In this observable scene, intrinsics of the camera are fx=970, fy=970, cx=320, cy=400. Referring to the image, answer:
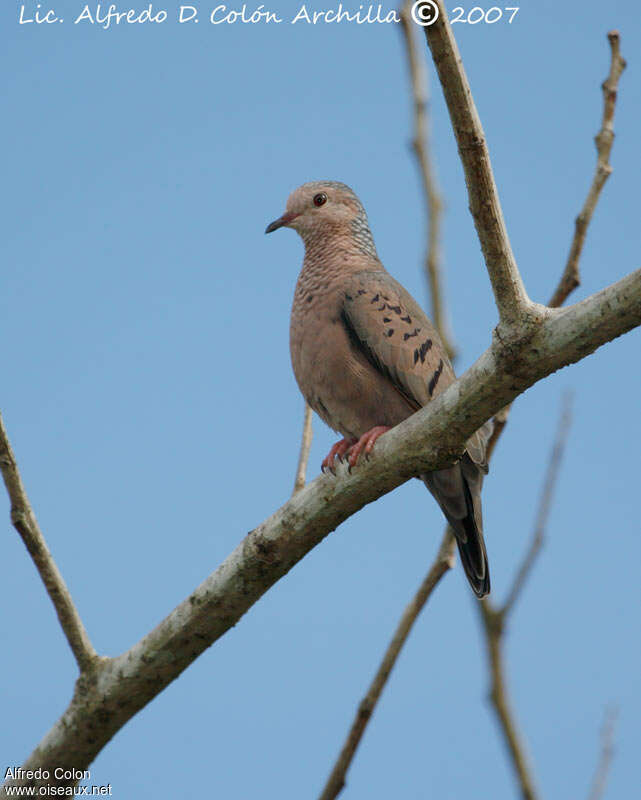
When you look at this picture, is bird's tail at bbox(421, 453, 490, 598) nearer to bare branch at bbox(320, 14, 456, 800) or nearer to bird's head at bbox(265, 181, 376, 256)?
bare branch at bbox(320, 14, 456, 800)

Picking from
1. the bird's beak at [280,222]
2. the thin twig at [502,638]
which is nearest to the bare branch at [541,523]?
the thin twig at [502,638]

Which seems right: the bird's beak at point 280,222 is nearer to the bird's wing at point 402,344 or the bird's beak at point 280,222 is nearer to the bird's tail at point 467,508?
the bird's wing at point 402,344

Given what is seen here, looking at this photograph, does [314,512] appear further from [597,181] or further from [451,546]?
[597,181]

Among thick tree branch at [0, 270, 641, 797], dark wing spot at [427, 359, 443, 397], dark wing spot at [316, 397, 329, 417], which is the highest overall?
dark wing spot at [316, 397, 329, 417]

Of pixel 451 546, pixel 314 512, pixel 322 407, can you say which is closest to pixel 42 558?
pixel 314 512

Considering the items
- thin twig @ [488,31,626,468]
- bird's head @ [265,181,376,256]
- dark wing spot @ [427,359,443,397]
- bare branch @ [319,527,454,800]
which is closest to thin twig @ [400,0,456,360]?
dark wing spot @ [427,359,443,397]

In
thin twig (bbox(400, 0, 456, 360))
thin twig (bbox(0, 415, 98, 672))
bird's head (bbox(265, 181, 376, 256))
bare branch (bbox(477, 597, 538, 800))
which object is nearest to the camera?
bare branch (bbox(477, 597, 538, 800))

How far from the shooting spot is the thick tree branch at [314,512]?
3377 millimetres

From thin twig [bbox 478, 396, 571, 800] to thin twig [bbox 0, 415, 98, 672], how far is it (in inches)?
72.3

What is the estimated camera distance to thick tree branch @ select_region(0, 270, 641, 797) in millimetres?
3377

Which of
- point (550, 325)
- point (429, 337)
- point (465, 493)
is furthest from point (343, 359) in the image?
point (550, 325)

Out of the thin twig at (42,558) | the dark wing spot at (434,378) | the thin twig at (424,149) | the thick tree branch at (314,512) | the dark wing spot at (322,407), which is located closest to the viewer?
the thick tree branch at (314,512)

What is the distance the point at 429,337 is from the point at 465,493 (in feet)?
2.66

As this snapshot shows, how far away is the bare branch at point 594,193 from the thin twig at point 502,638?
1.90ft
